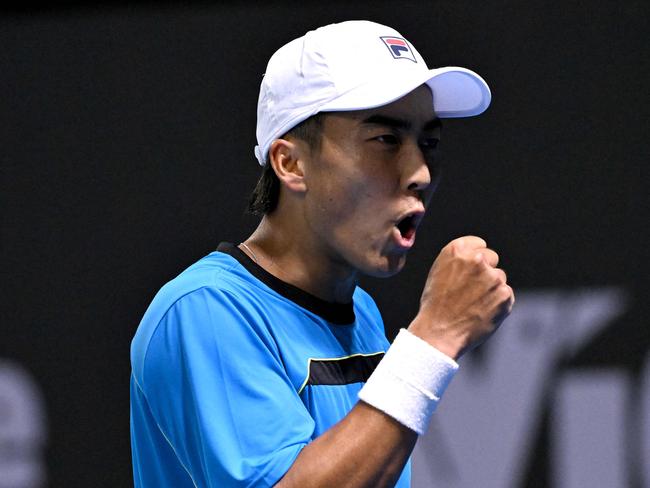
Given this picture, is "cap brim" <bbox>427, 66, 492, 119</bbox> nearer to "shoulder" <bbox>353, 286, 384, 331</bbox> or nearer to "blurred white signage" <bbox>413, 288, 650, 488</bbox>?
"shoulder" <bbox>353, 286, 384, 331</bbox>

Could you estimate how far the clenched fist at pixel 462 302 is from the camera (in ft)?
5.57

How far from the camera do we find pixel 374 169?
6.30 feet

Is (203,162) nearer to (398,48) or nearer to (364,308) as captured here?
(364,308)

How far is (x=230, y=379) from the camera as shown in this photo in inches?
67.3

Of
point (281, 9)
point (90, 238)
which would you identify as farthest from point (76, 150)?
point (281, 9)

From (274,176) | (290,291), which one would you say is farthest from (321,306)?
(274,176)

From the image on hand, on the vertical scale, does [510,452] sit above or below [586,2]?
below

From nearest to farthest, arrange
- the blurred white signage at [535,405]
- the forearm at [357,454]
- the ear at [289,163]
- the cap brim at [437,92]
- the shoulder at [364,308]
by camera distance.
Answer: the forearm at [357,454] → the cap brim at [437,92] → the ear at [289,163] → the shoulder at [364,308] → the blurred white signage at [535,405]

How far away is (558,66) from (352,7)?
2.44 ft

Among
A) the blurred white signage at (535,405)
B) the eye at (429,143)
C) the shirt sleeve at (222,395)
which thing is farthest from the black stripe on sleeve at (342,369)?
the blurred white signage at (535,405)

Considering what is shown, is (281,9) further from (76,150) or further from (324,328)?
(324,328)

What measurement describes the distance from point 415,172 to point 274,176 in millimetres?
321

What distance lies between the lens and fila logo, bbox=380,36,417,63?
2.00m

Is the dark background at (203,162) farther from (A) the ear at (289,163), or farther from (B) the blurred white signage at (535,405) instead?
(A) the ear at (289,163)
